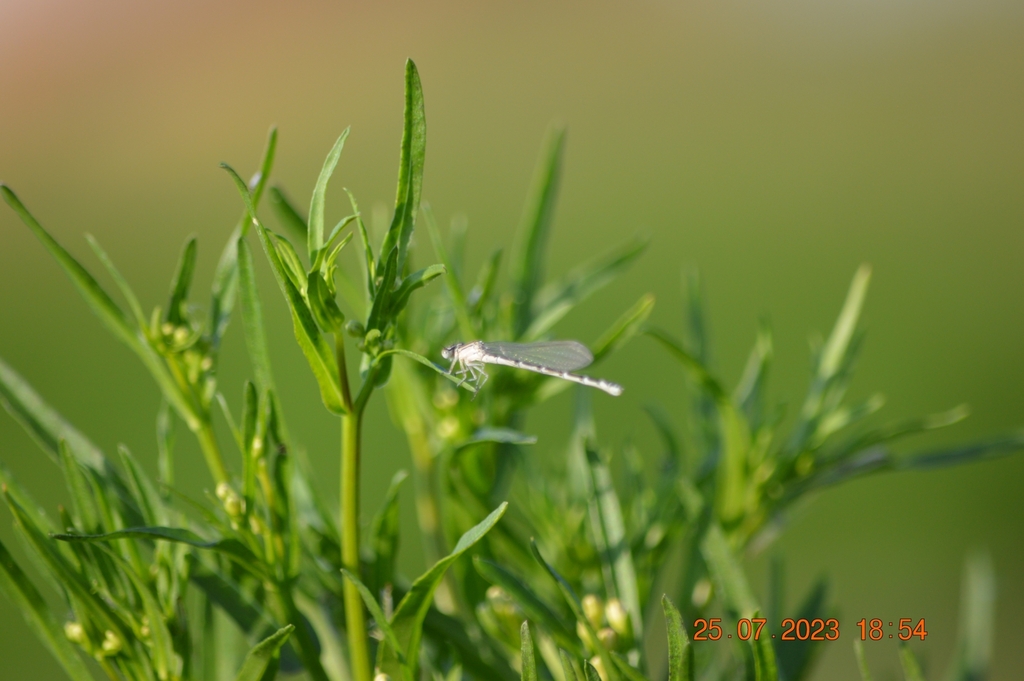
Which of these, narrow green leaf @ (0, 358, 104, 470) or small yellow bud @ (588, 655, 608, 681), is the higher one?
narrow green leaf @ (0, 358, 104, 470)

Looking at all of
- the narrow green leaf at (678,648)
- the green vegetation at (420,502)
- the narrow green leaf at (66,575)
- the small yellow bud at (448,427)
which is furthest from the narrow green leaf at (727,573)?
the narrow green leaf at (66,575)

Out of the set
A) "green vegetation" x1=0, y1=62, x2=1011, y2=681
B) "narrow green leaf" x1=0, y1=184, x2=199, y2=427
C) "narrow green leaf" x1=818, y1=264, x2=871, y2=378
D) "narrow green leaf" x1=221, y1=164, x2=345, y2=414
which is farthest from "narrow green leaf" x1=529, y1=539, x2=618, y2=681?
"narrow green leaf" x1=818, y1=264, x2=871, y2=378

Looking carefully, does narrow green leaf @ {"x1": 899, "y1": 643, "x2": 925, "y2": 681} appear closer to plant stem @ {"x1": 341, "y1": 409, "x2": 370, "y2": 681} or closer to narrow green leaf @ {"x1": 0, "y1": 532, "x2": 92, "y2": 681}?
plant stem @ {"x1": 341, "y1": 409, "x2": 370, "y2": 681}

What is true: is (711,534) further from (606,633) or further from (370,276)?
(370,276)

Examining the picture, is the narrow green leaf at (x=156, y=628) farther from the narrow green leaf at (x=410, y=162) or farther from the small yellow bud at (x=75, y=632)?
the narrow green leaf at (x=410, y=162)

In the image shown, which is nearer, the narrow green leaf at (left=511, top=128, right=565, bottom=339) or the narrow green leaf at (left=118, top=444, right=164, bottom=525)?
the narrow green leaf at (left=118, top=444, right=164, bottom=525)

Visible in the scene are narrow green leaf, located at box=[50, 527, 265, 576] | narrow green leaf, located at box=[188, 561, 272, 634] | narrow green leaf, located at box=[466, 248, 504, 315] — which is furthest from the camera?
narrow green leaf, located at box=[466, 248, 504, 315]
